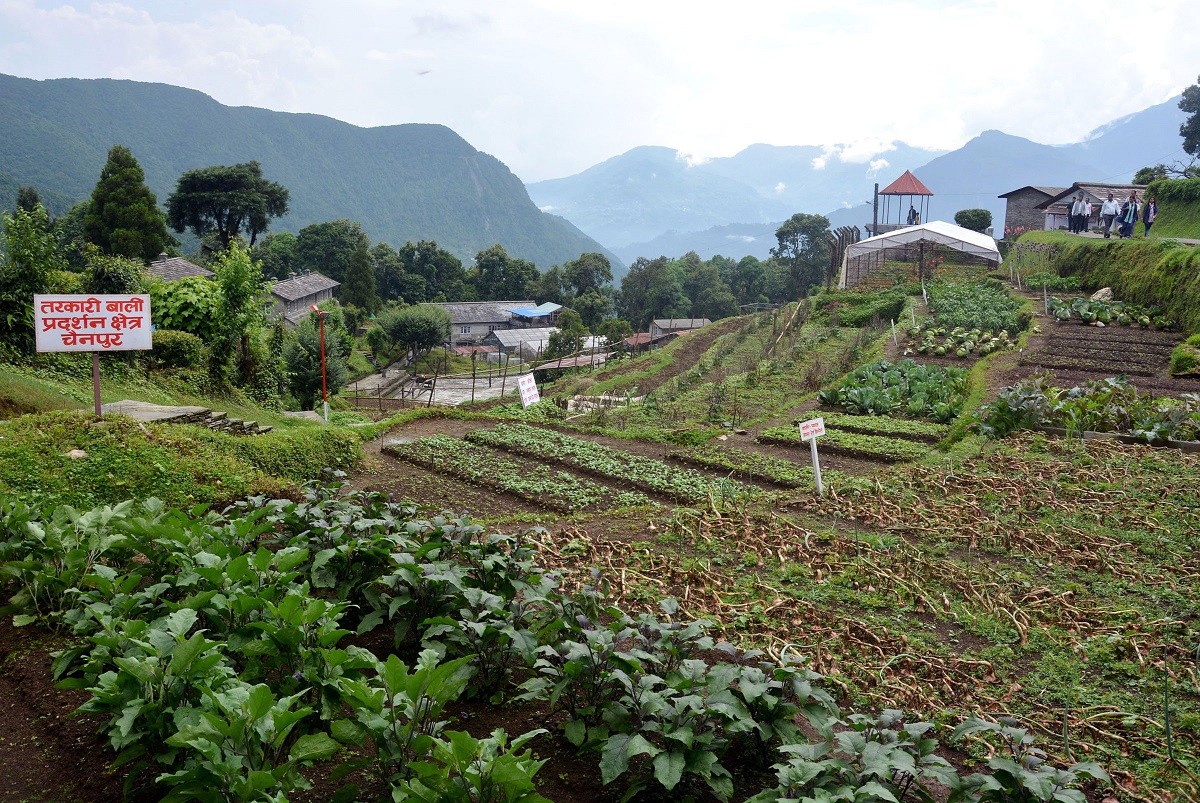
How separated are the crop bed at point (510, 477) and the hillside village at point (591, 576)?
0.08 meters

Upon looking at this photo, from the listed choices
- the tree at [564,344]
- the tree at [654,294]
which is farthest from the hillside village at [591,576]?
Result: the tree at [654,294]

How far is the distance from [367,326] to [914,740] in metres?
63.6

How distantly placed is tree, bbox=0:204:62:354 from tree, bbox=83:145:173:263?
31.2m

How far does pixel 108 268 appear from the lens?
1911 centimetres

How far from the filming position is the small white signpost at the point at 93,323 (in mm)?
8727

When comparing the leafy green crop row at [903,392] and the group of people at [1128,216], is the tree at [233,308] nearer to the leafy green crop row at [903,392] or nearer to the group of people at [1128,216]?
the leafy green crop row at [903,392]

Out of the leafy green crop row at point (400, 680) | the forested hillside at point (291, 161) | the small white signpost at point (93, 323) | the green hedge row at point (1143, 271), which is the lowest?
the leafy green crop row at point (400, 680)

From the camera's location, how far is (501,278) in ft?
276

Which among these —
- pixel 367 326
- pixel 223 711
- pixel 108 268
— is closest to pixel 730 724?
pixel 223 711

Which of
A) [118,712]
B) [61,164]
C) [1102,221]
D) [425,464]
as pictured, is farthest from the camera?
[61,164]

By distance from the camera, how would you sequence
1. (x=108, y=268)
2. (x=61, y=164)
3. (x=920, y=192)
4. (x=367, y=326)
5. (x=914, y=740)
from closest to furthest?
(x=914, y=740)
(x=108, y=268)
(x=920, y=192)
(x=367, y=326)
(x=61, y=164)

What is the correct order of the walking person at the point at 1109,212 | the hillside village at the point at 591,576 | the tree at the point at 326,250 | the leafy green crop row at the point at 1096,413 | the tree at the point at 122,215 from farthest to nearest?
the tree at the point at 326,250
the tree at the point at 122,215
the walking person at the point at 1109,212
the leafy green crop row at the point at 1096,413
the hillside village at the point at 591,576

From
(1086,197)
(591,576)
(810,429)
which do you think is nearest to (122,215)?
(810,429)

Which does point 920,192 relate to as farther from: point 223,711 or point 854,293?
point 223,711
